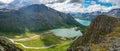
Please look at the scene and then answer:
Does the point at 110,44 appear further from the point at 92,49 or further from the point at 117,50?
the point at 117,50

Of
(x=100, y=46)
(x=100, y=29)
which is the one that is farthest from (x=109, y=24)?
(x=100, y=46)

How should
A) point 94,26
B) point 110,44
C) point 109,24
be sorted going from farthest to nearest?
point 94,26, point 109,24, point 110,44

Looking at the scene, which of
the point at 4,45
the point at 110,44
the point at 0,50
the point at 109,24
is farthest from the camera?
the point at 109,24

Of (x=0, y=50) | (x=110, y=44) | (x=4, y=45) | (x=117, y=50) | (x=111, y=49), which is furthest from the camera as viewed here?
(x=110, y=44)

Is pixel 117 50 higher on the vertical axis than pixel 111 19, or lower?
higher

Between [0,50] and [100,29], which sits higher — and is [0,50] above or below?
above

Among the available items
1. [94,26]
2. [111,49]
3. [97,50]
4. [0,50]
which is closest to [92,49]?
[97,50]

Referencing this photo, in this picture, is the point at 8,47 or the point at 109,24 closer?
the point at 8,47

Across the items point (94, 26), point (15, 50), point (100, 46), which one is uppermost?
point (15, 50)

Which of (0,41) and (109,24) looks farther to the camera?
(109,24)

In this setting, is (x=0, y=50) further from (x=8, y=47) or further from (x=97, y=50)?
(x=97, y=50)
